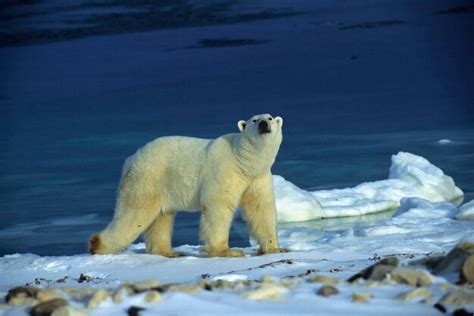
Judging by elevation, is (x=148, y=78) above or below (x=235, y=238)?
above

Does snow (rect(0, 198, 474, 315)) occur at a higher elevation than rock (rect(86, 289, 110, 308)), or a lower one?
lower

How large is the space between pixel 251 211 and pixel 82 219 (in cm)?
275

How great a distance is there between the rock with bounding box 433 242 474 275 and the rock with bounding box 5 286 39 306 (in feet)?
5.70

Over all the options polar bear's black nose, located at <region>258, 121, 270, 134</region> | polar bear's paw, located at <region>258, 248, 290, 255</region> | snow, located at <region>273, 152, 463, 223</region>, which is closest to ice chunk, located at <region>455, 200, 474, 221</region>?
snow, located at <region>273, 152, 463, 223</region>

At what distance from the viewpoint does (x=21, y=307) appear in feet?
16.0

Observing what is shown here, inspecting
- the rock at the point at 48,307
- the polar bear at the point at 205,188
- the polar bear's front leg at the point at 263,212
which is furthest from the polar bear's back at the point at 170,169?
the rock at the point at 48,307

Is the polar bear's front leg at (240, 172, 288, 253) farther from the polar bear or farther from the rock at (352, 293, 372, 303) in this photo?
the rock at (352, 293, 372, 303)

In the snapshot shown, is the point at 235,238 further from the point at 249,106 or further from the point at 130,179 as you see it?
the point at 249,106

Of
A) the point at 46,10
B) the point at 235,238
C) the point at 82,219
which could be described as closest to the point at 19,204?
the point at 82,219

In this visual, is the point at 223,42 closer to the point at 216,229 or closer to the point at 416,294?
the point at 216,229

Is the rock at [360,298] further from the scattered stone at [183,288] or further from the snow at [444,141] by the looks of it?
the snow at [444,141]

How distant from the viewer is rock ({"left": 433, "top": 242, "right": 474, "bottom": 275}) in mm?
5027

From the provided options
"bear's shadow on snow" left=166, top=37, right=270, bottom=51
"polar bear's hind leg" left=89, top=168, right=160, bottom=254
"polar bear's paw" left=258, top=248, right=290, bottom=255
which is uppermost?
"bear's shadow on snow" left=166, top=37, right=270, bottom=51

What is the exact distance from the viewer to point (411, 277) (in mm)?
4863
